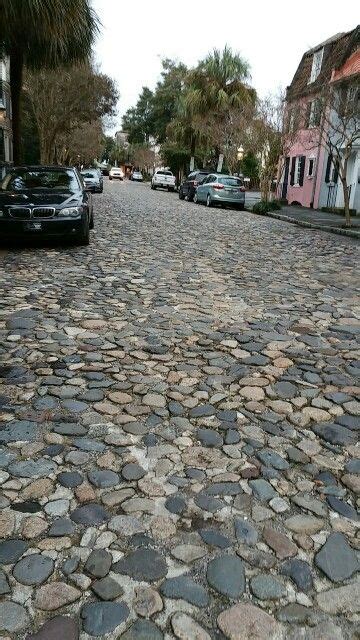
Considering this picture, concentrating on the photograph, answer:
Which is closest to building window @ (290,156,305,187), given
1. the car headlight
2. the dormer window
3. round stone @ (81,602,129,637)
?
the dormer window

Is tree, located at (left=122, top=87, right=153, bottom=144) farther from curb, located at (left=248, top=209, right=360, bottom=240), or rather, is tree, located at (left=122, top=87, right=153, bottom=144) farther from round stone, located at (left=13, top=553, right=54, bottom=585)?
round stone, located at (left=13, top=553, right=54, bottom=585)

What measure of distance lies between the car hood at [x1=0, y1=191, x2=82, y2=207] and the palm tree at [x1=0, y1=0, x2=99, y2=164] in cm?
474

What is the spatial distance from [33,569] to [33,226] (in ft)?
25.5

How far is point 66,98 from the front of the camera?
27188 millimetres

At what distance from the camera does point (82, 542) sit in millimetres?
2164

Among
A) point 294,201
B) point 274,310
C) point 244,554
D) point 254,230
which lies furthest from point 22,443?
point 294,201

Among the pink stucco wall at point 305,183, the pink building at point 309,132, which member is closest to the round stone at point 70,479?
the pink building at point 309,132

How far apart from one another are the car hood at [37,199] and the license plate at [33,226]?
0.32 meters

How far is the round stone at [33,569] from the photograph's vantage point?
1952 mm

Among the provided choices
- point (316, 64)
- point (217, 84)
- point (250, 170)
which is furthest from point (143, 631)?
point (250, 170)

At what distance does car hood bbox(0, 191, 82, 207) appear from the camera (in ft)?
29.7

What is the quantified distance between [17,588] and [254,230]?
1373 cm

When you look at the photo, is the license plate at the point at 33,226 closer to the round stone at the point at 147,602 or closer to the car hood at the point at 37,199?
the car hood at the point at 37,199

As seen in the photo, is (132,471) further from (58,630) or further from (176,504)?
(58,630)
